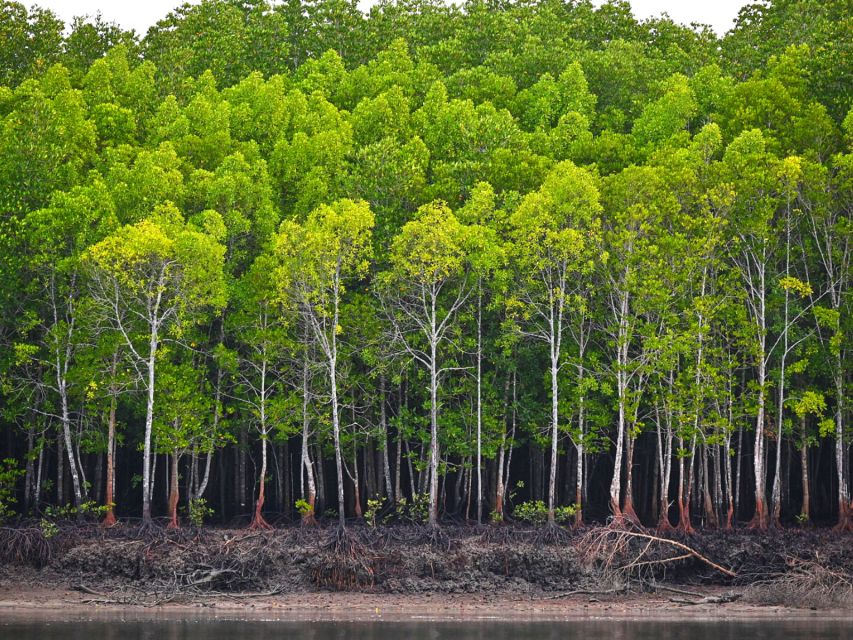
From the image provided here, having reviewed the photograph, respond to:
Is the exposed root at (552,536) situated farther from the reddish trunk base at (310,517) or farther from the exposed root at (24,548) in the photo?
the exposed root at (24,548)

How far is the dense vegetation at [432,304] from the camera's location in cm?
4284

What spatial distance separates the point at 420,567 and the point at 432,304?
30.1 feet

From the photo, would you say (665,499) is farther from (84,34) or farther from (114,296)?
(84,34)

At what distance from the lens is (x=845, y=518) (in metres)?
41.2

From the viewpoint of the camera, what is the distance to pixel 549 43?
237 ft

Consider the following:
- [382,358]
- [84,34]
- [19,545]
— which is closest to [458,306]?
[382,358]

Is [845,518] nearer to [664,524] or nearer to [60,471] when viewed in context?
[664,524]

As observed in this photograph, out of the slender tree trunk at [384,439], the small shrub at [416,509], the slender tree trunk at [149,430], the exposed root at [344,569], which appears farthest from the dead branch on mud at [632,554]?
the slender tree trunk at [149,430]

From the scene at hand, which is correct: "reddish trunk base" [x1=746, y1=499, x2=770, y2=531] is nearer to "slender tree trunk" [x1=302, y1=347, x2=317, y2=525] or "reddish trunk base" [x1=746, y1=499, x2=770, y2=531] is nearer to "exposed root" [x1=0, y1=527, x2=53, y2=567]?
"slender tree trunk" [x1=302, y1=347, x2=317, y2=525]

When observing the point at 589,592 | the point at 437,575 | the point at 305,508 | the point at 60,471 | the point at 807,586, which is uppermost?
the point at 60,471

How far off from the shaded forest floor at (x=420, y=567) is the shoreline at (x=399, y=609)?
114 millimetres

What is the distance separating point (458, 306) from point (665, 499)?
10637 mm

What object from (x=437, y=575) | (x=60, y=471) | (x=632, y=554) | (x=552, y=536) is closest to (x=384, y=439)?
(x=437, y=575)

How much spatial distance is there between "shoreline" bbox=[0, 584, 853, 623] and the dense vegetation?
12.4 ft
